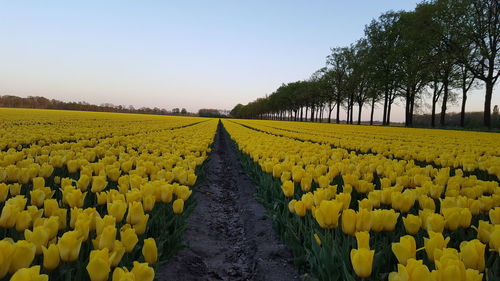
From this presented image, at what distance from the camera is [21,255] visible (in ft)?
4.85

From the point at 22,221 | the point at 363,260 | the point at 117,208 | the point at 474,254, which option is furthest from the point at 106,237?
Answer: the point at 474,254

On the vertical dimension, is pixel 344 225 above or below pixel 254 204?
above

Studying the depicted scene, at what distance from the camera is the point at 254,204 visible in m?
5.80

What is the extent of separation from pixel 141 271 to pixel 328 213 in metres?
1.31

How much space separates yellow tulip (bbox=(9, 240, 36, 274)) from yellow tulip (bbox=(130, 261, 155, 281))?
46 cm

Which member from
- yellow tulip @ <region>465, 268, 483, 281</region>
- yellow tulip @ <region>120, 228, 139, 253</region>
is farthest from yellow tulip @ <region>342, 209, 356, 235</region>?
yellow tulip @ <region>120, 228, 139, 253</region>

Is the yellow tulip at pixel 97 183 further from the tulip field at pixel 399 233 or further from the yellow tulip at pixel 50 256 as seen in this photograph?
the tulip field at pixel 399 233

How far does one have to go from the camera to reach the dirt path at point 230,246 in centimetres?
339

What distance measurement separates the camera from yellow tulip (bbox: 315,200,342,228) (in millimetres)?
2293

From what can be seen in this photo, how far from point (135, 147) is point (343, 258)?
6.72 meters

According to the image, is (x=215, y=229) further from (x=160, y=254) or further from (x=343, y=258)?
(x=343, y=258)

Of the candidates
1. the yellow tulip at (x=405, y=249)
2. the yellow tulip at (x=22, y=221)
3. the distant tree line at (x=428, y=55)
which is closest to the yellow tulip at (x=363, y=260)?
the yellow tulip at (x=405, y=249)

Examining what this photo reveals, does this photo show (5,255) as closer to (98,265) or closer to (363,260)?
(98,265)

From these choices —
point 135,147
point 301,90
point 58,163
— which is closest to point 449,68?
point 135,147
